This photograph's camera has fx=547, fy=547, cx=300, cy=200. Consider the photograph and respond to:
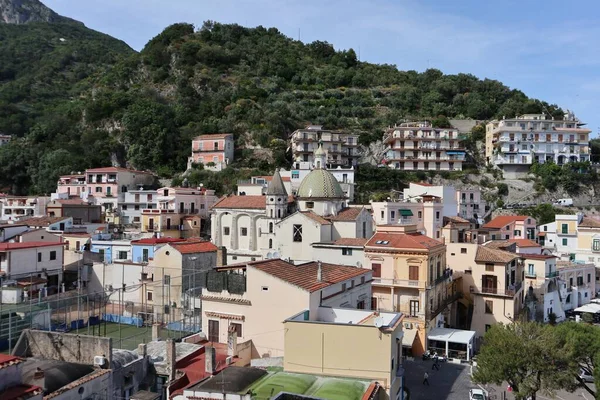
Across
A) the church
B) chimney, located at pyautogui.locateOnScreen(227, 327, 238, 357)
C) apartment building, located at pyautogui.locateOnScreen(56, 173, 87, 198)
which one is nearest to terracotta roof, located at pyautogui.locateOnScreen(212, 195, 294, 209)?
the church

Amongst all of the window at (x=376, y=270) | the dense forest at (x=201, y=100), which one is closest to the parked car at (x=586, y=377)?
the window at (x=376, y=270)

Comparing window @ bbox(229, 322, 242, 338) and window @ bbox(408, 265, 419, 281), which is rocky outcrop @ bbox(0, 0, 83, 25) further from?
window @ bbox(229, 322, 242, 338)

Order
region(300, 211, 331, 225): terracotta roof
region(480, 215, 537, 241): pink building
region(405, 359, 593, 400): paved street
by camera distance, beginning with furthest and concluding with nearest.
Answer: region(480, 215, 537, 241): pink building → region(300, 211, 331, 225): terracotta roof → region(405, 359, 593, 400): paved street

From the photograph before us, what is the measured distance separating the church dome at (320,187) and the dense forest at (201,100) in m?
25.1

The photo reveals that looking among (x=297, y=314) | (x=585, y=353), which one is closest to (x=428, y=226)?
(x=585, y=353)

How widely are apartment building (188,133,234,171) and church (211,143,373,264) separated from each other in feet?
64.6

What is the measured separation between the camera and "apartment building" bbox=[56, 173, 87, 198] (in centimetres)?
6594

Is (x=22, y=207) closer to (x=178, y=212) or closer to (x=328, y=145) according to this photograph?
(x=178, y=212)

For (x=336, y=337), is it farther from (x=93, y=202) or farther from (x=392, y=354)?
(x=93, y=202)

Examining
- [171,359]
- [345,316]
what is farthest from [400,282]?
[171,359]

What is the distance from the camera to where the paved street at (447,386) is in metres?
26.0

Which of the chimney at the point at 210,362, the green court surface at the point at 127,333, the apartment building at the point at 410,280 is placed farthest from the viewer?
the apartment building at the point at 410,280

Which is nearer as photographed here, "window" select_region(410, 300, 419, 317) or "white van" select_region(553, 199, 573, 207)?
"window" select_region(410, 300, 419, 317)

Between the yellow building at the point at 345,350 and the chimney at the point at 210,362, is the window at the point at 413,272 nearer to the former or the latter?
the yellow building at the point at 345,350
